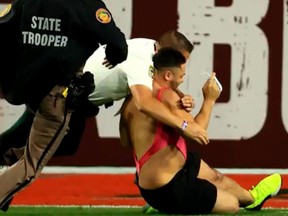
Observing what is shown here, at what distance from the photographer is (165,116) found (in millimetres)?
5801

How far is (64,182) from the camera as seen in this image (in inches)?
334

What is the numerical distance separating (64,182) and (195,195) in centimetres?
268

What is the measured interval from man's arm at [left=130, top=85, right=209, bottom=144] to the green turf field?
2.36 ft

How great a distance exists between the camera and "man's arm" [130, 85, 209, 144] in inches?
226

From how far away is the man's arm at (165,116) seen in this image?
575cm

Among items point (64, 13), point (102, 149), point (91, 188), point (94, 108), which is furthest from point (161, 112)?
point (102, 149)

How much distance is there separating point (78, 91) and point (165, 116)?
23.1 inches

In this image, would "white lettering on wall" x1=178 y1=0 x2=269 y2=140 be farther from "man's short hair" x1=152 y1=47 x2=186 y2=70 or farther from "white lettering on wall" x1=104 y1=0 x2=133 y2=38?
"man's short hair" x1=152 y1=47 x2=186 y2=70

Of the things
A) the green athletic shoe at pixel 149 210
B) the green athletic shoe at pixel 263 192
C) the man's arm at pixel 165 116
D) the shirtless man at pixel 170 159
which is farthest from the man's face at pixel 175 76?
the green athletic shoe at pixel 263 192

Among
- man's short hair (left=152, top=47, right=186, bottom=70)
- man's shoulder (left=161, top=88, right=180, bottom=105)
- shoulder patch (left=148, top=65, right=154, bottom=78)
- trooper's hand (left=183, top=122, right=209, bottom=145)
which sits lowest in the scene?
trooper's hand (left=183, top=122, right=209, bottom=145)

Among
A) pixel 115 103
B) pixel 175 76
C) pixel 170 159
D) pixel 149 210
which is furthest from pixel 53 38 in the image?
pixel 115 103

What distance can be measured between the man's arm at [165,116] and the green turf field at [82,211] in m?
0.72

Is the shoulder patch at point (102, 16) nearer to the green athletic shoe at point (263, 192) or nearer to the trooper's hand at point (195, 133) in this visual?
the trooper's hand at point (195, 133)

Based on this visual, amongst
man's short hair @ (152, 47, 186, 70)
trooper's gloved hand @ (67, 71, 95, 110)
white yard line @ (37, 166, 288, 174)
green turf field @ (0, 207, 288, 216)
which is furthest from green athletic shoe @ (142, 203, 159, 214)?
white yard line @ (37, 166, 288, 174)
